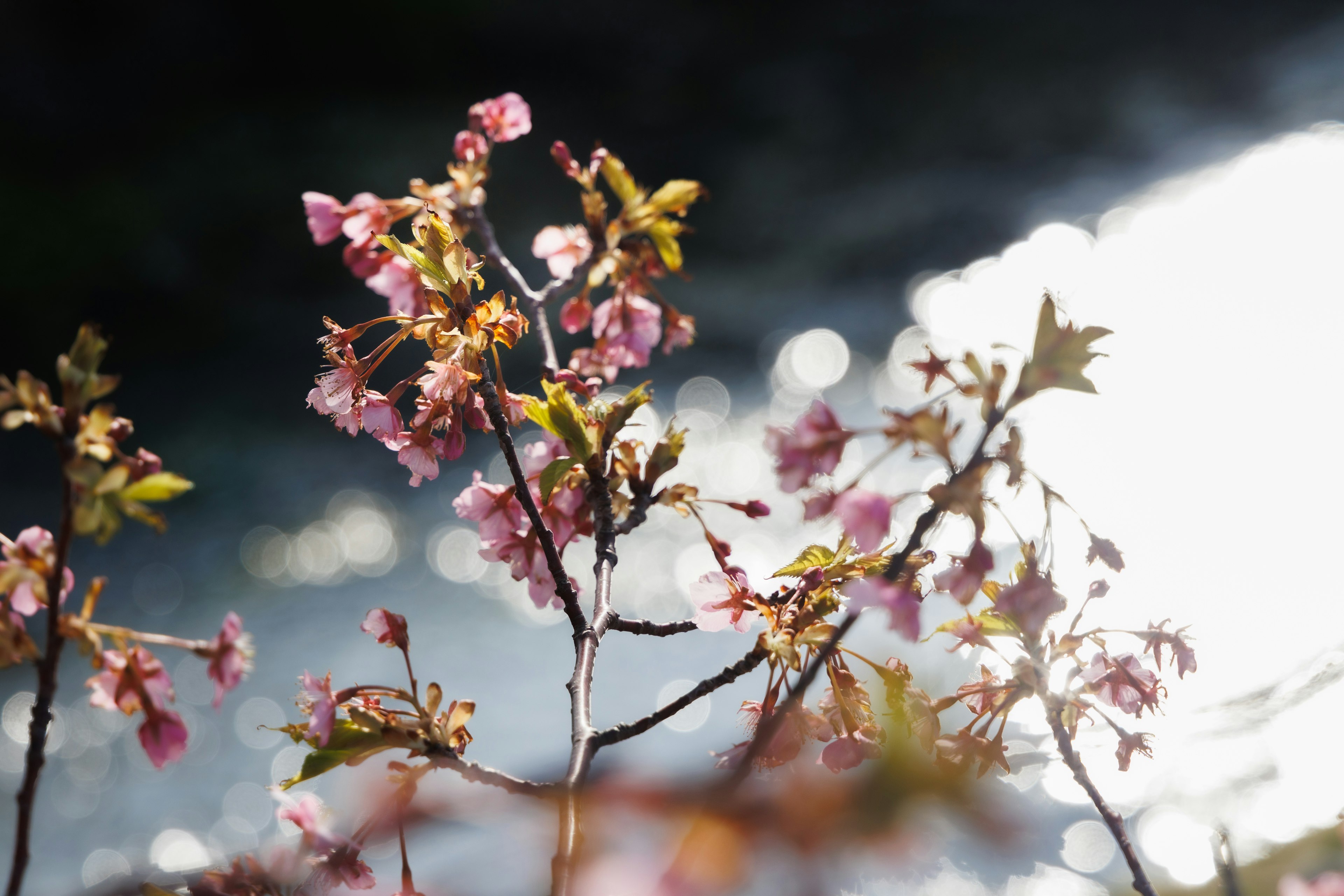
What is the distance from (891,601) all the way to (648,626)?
0.50ft

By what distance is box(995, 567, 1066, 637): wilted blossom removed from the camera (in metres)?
0.27

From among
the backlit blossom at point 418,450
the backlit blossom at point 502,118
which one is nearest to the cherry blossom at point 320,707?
the backlit blossom at point 418,450

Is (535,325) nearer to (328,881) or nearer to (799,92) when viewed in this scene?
(328,881)

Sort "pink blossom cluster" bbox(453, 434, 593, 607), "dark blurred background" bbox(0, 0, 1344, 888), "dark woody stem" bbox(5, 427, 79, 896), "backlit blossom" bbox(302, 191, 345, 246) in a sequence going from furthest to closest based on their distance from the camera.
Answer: "dark blurred background" bbox(0, 0, 1344, 888) → "backlit blossom" bbox(302, 191, 345, 246) → "pink blossom cluster" bbox(453, 434, 593, 607) → "dark woody stem" bbox(5, 427, 79, 896)

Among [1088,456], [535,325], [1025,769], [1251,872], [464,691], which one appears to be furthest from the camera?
[1088,456]

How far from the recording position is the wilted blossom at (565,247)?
1.92ft

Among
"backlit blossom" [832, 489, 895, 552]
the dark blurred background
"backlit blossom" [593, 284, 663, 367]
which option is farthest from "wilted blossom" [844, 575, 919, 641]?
the dark blurred background

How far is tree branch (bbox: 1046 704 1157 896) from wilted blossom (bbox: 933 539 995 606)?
8 centimetres

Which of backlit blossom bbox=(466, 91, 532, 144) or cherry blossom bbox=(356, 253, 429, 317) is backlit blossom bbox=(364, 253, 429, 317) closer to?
cherry blossom bbox=(356, 253, 429, 317)

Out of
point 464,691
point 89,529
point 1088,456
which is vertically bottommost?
point 89,529

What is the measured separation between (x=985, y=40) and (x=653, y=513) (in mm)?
3258

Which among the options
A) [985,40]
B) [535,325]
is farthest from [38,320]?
[985,40]

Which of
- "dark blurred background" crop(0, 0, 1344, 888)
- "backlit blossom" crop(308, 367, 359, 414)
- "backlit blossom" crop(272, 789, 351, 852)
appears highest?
"dark blurred background" crop(0, 0, 1344, 888)

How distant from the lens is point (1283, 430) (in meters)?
1.73
